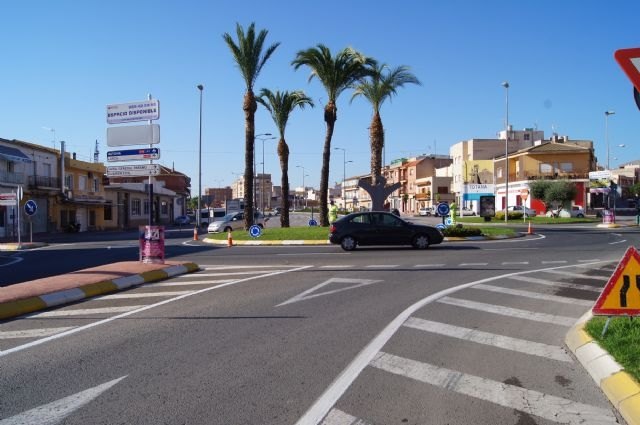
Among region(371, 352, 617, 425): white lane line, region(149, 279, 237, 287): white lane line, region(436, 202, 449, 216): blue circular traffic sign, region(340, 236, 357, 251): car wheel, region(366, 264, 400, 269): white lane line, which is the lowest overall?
region(371, 352, 617, 425): white lane line

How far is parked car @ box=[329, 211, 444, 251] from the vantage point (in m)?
22.6

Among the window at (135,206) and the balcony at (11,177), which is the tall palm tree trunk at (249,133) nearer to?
the balcony at (11,177)

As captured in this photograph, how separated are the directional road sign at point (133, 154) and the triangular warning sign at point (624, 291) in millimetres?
12606

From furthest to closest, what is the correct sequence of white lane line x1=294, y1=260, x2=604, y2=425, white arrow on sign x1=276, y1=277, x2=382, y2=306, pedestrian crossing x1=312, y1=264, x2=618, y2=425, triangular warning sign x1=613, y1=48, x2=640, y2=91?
white arrow on sign x1=276, y1=277, x2=382, y2=306, triangular warning sign x1=613, y1=48, x2=640, y2=91, pedestrian crossing x1=312, y1=264, x2=618, y2=425, white lane line x1=294, y1=260, x2=604, y2=425

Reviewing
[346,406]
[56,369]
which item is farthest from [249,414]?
[56,369]

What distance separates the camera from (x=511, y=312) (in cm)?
972

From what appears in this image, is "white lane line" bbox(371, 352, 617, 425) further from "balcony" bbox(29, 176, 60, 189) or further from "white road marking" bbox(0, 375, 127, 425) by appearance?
"balcony" bbox(29, 176, 60, 189)

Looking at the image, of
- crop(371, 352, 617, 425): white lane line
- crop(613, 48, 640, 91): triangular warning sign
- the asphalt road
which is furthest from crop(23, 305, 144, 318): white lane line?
crop(613, 48, 640, 91): triangular warning sign

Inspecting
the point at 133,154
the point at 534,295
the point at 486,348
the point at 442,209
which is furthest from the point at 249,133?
the point at 486,348

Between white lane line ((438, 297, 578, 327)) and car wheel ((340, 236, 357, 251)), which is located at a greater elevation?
car wheel ((340, 236, 357, 251))

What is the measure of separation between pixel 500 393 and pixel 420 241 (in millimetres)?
17257

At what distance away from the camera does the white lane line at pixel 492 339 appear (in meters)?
7.16

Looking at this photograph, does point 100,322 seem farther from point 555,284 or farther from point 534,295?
point 555,284

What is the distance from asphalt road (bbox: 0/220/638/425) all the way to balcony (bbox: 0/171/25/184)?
120 ft
